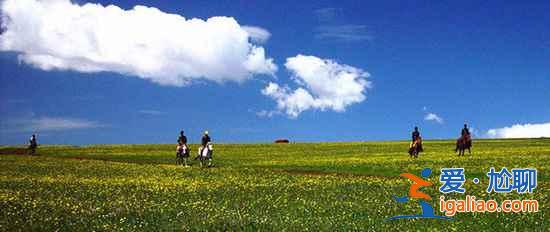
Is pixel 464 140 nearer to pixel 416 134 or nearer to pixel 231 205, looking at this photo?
pixel 416 134

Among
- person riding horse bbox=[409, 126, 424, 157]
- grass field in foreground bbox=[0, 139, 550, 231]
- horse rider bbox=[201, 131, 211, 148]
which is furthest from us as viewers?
person riding horse bbox=[409, 126, 424, 157]

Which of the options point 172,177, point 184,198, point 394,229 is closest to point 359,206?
point 394,229

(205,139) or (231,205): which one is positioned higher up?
(205,139)

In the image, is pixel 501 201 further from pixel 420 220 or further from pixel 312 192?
pixel 312 192

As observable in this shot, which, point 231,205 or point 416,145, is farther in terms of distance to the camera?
point 416,145

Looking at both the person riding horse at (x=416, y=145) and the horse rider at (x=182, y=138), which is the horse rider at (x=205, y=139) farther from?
the person riding horse at (x=416, y=145)

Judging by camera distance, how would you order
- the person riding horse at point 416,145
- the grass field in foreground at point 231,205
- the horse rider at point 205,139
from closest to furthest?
the grass field in foreground at point 231,205 → the horse rider at point 205,139 → the person riding horse at point 416,145

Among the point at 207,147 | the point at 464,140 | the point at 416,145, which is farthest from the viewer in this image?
the point at 464,140

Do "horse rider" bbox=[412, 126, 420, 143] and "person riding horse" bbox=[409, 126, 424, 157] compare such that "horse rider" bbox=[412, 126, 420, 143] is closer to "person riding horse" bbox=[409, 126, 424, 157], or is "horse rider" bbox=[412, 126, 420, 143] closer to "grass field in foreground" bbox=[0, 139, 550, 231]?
"person riding horse" bbox=[409, 126, 424, 157]

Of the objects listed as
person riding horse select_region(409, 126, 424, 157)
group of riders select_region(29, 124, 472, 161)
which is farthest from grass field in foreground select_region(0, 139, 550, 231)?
person riding horse select_region(409, 126, 424, 157)

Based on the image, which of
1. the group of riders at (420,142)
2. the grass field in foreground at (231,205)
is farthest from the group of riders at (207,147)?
the grass field in foreground at (231,205)

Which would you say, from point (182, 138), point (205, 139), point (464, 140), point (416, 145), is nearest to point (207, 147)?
point (205, 139)

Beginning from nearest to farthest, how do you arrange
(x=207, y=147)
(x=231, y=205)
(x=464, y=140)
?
Result: (x=231, y=205)
(x=207, y=147)
(x=464, y=140)

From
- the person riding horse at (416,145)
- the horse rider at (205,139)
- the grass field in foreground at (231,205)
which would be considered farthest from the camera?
the person riding horse at (416,145)
